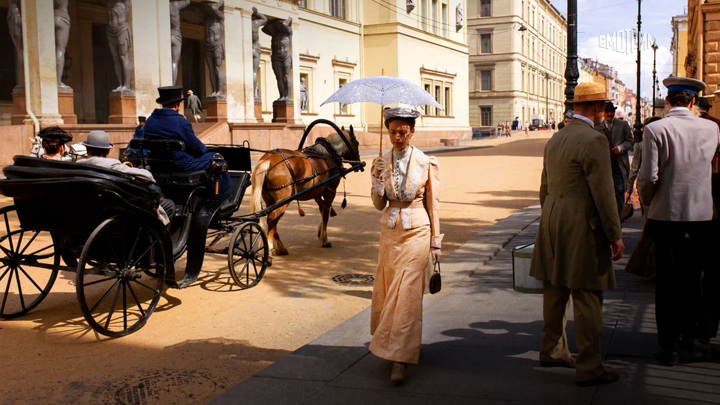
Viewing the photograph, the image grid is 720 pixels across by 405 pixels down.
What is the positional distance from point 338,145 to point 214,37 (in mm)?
19999

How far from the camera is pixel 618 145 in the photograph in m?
9.87

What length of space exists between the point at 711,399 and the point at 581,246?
112 centimetres

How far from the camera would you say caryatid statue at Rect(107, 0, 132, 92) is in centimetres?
2455

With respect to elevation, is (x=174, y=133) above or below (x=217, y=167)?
above

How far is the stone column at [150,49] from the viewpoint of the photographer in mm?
25719

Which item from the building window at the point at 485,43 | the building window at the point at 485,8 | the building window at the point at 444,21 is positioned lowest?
the building window at the point at 444,21

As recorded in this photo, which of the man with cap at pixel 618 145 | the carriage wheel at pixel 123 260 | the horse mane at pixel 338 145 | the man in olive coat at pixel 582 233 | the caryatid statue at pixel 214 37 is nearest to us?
the man in olive coat at pixel 582 233

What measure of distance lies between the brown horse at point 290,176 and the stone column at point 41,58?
48.0 feet

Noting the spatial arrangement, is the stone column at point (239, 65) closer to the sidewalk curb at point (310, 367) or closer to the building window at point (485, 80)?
the sidewalk curb at point (310, 367)

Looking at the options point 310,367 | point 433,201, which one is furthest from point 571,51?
point 310,367

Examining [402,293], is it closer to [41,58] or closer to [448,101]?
[41,58]

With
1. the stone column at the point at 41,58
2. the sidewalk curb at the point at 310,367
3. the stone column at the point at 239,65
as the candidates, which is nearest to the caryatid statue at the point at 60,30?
the stone column at the point at 41,58

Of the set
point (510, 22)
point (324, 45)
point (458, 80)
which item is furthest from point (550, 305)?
point (510, 22)

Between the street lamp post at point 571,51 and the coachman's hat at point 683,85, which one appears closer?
the coachman's hat at point 683,85
